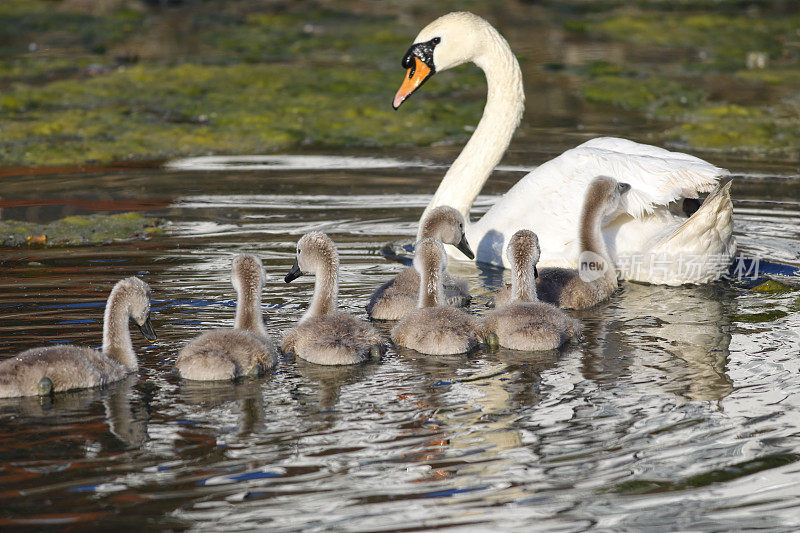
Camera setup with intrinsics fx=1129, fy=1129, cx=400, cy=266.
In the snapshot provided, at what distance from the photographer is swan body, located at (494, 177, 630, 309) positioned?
7680mm

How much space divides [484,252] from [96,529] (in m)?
5.16

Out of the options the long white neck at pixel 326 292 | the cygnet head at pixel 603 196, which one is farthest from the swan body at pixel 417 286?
the cygnet head at pixel 603 196

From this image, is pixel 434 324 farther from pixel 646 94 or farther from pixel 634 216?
pixel 646 94

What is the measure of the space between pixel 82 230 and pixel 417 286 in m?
3.82

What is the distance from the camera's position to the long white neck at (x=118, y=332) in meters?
6.13

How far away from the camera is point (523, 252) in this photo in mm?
7098

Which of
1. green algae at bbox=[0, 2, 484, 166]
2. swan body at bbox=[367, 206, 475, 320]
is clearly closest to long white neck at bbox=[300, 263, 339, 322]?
swan body at bbox=[367, 206, 475, 320]

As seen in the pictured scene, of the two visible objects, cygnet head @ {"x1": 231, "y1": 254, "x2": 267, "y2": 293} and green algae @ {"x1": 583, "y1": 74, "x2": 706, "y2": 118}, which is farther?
green algae @ {"x1": 583, "y1": 74, "x2": 706, "y2": 118}

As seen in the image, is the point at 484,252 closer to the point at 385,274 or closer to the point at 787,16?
the point at 385,274

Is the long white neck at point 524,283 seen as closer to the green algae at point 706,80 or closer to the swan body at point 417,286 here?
the swan body at point 417,286

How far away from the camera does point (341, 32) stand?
75.5 ft

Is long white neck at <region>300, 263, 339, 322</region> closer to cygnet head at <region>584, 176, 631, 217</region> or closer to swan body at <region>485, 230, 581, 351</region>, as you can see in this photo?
swan body at <region>485, 230, 581, 351</region>

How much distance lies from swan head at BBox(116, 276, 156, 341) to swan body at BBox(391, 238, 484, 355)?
4.81 ft

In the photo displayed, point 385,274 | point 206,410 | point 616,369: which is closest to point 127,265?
point 385,274
